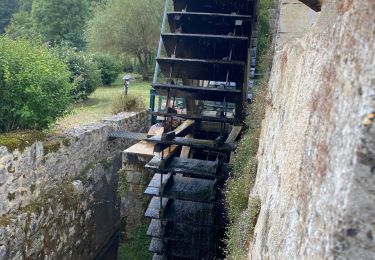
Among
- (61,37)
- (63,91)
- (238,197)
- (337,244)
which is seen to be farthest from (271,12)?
(61,37)

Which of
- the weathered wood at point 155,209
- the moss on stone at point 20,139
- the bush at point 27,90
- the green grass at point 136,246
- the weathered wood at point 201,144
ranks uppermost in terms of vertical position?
the bush at point 27,90

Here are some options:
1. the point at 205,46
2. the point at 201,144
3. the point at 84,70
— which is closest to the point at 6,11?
the point at 84,70

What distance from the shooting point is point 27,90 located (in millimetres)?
5586

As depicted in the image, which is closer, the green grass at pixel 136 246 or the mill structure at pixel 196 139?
the mill structure at pixel 196 139

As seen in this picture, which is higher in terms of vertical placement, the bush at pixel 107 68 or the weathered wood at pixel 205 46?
the weathered wood at pixel 205 46

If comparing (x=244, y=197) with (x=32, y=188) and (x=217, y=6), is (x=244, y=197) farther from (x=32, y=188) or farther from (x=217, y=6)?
(x=217, y=6)

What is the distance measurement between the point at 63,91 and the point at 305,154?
17.1 ft

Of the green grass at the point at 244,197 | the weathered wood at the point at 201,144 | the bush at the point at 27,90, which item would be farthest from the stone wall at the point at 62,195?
the green grass at the point at 244,197

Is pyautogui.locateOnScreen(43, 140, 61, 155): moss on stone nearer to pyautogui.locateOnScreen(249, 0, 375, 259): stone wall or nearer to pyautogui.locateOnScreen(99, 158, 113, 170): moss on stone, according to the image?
pyautogui.locateOnScreen(99, 158, 113, 170): moss on stone

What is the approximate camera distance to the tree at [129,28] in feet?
70.4

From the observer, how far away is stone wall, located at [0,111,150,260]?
4.85m

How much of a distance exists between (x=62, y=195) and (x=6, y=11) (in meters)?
37.3

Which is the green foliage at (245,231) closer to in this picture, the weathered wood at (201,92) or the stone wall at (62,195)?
the stone wall at (62,195)

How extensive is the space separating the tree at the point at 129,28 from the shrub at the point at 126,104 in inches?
468
